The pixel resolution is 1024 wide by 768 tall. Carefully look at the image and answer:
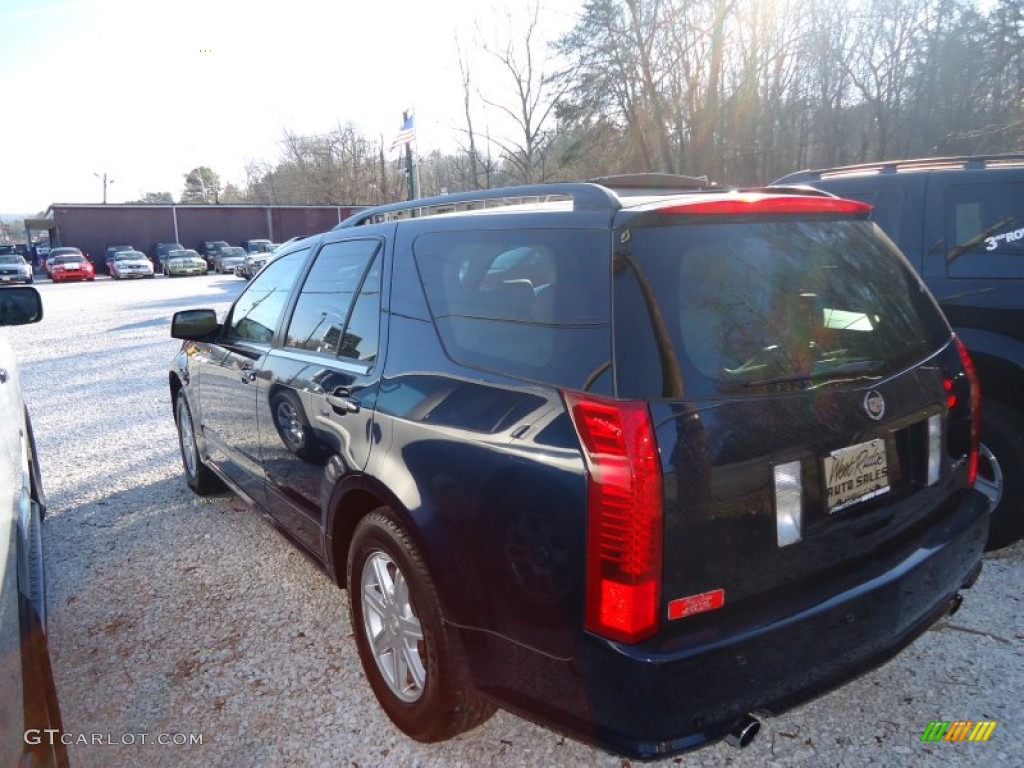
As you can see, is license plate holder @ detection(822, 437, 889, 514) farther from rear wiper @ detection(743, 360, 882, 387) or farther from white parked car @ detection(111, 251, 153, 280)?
white parked car @ detection(111, 251, 153, 280)

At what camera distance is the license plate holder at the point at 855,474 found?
6.30ft

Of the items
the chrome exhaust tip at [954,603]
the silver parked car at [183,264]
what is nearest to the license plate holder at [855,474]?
the chrome exhaust tip at [954,603]

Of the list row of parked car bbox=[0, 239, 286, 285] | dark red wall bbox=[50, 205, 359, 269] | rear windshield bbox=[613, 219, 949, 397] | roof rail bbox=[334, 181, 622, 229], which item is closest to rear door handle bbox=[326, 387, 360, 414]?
roof rail bbox=[334, 181, 622, 229]

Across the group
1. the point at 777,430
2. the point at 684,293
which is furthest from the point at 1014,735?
the point at 684,293

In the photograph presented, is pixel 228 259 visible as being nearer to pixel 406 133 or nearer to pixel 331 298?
pixel 406 133

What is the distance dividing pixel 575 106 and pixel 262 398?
2941cm

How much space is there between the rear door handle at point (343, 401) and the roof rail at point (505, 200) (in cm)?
75

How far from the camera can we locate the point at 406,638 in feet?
7.82

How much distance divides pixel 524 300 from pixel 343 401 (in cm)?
93

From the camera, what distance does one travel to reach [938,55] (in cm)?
2984

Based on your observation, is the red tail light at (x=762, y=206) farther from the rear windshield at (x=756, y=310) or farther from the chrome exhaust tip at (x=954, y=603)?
the chrome exhaust tip at (x=954, y=603)

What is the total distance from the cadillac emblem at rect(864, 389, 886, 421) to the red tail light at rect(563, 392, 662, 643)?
776 mm

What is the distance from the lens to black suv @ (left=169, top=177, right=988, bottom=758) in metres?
1.71

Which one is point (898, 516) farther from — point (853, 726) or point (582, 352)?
point (582, 352)
